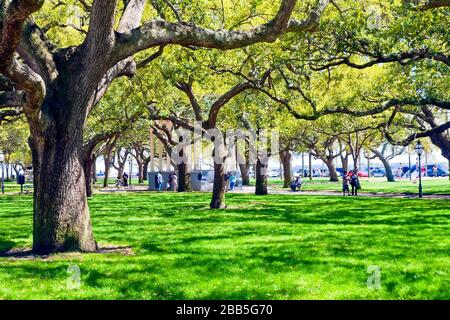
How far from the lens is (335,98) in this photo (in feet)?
100

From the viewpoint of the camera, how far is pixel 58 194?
10.1m

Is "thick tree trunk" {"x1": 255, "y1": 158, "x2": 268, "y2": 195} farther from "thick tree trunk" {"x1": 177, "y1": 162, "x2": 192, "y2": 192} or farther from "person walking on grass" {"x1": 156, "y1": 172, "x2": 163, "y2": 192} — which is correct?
"person walking on grass" {"x1": 156, "y1": 172, "x2": 163, "y2": 192}

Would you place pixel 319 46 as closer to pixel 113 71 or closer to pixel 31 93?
pixel 113 71

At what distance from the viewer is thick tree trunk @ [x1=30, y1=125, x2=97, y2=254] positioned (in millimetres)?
10141

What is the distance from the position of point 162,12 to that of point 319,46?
20.7 ft

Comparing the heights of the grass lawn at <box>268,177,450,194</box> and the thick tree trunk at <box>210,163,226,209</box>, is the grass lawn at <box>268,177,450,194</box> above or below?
below

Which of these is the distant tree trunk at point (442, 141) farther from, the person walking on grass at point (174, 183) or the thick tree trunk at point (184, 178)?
the person walking on grass at point (174, 183)

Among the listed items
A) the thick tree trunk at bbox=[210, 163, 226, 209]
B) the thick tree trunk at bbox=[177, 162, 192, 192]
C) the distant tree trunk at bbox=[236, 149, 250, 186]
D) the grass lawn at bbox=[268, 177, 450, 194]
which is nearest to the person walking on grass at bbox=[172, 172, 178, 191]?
the thick tree trunk at bbox=[177, 162, 192, 192]

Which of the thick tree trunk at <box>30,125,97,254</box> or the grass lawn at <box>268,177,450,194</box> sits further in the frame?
the grass lawn at <box>268,177,450,194</box>

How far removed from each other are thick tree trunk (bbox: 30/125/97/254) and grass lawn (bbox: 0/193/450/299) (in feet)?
1.54

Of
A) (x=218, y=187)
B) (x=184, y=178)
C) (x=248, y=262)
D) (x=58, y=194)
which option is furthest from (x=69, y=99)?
(x=184, y=178)

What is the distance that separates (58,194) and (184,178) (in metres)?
27.7

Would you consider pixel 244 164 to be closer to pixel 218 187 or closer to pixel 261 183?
pixel 261 183
